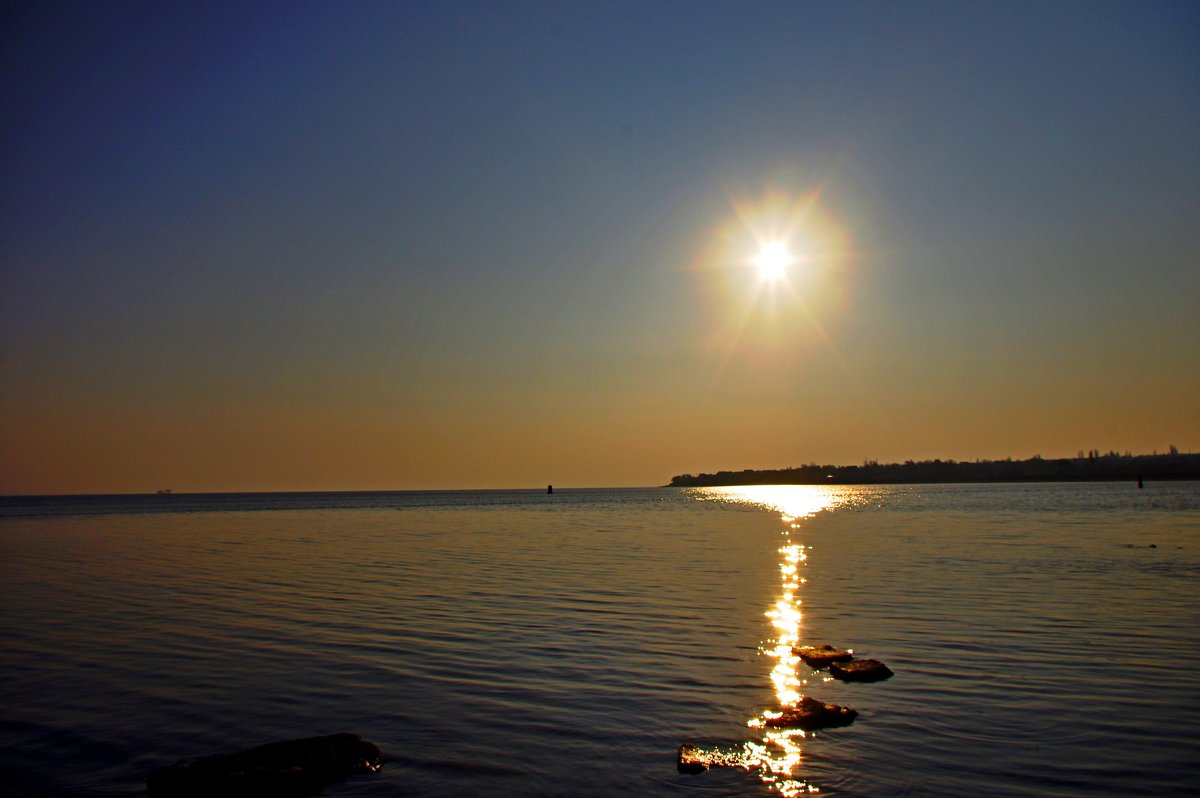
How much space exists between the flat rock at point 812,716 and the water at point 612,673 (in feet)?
0.98

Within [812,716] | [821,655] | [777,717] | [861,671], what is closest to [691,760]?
[777,717]

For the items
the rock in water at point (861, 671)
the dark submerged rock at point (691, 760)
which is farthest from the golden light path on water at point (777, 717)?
the rock in water at point (861, 671)

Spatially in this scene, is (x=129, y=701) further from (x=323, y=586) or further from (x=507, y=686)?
(x=323, y=586)

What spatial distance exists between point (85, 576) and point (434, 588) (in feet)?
61.7

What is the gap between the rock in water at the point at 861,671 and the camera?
52.0 feet

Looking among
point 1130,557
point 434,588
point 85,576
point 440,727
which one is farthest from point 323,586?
point 1130,557

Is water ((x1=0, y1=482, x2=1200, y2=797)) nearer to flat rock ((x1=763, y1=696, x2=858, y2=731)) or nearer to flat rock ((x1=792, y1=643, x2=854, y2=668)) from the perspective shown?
flat rock ((x1=763, y1=696, x2=858, y2=731))

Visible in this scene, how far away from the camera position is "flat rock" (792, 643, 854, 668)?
17.3 m

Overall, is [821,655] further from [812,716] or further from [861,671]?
[812,716]

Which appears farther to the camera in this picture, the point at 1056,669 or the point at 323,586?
the point at 323,586

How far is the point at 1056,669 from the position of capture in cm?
1658

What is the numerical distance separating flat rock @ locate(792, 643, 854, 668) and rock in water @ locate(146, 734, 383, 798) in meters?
9.64

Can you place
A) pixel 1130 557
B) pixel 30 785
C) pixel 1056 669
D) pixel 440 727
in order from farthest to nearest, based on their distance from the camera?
pixel 1130 557 < pixel 1056 669 < pixel 440 727 < pixel 30 785

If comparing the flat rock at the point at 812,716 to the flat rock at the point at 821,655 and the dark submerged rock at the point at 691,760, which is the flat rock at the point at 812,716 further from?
the flat rock at the point at 821,655
